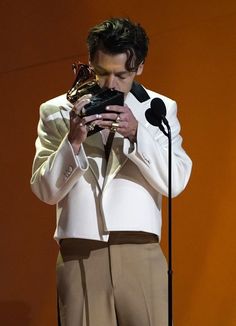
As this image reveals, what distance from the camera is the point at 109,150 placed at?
157 cm

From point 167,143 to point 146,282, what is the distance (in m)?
0.31

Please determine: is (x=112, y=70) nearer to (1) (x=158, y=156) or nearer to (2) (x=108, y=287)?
(1) (x=158, y=156)

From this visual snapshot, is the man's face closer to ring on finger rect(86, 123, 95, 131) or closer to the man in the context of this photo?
the man

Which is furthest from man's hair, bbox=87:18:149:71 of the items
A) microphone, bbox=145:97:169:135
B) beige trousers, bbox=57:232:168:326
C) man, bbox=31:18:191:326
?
beige trousers, bbox=57:232:168:326

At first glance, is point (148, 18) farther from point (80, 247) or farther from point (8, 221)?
point (80, 247)

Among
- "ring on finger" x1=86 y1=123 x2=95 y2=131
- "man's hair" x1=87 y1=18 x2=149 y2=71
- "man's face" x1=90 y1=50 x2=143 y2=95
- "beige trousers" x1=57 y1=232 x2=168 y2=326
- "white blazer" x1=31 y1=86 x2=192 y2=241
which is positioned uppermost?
"man's hair" x1=87 y1=18 x2=149 y2=71

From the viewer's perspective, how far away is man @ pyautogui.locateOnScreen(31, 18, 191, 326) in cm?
150

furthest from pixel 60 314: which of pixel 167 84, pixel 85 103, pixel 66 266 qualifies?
pixel 167 84

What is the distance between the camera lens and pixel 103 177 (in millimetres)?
1547

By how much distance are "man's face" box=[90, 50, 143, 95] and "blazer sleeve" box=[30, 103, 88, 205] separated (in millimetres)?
130

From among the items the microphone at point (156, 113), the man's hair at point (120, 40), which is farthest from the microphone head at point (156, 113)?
the man's hair at point (120, 40)

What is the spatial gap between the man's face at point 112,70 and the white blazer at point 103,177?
64 millimetres

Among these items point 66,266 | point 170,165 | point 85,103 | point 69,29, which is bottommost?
point 66,266

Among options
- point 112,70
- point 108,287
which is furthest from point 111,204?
point 112,70
